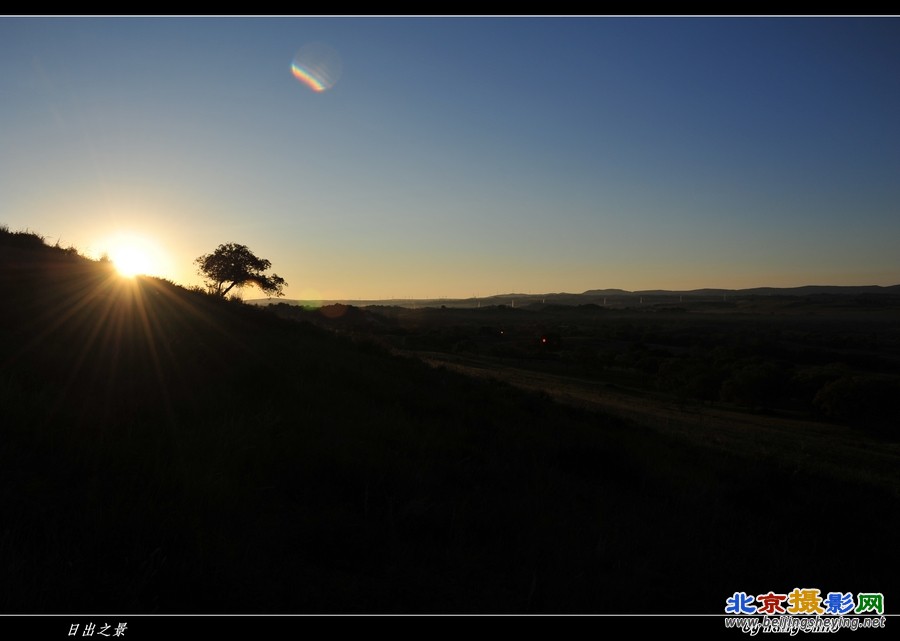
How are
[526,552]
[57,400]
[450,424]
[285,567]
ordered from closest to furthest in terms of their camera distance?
[285,567] < [526,552] < [57,400] < [450,424]

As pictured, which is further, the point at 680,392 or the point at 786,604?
the point at 680,392

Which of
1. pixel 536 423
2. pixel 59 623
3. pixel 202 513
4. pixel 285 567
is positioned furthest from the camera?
pixel 536 423

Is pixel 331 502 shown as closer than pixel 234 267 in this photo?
Yes

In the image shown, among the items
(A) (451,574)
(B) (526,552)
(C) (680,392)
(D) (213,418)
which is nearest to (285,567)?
(A) (451,574)

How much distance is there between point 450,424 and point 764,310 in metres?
190

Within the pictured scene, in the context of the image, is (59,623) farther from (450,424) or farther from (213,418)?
(450,424)

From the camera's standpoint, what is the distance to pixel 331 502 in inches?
223

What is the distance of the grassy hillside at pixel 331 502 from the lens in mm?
4141

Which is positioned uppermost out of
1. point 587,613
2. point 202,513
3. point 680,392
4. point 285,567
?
point 202,513

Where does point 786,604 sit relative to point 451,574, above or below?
below

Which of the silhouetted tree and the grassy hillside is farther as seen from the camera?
the silhouetted tree

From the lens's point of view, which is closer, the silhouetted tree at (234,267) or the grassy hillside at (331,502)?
the grassy hillside at (331,502)

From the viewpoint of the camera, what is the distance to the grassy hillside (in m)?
4.14

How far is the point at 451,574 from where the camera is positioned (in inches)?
187
